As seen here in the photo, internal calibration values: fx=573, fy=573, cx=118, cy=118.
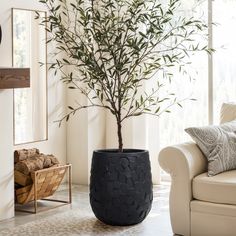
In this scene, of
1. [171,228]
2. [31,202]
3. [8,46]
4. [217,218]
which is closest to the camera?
[217,218]

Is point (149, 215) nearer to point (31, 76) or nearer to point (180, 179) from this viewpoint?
point (180, 179)

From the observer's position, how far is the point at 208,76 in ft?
19.2

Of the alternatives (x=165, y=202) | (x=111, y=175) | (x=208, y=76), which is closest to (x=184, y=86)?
(x=208, y=76)

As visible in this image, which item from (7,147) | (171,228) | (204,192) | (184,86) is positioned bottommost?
(171,228)

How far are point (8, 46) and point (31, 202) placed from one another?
4.80 ft

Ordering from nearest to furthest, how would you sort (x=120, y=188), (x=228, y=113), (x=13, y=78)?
(x=120, y=188) → (x=13, y=78) → (x=228, y=113)

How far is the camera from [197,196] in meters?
4.07

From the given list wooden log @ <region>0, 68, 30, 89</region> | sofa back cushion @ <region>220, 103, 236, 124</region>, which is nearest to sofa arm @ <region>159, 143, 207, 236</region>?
sofa back cushion @ <region>220, 103, 236, 124</region>

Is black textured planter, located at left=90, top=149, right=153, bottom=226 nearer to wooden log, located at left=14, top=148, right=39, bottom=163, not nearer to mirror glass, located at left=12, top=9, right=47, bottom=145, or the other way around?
wooden log, located at left=14, top=148, right=39, bottom=163

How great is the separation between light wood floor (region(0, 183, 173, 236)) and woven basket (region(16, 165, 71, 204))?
13cm

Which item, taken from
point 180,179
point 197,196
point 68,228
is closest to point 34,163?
point 68,228

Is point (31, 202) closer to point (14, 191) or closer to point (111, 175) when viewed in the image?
point (14, 191)

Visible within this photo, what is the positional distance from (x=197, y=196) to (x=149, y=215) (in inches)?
31.8

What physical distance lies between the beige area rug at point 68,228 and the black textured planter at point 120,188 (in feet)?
0.31
